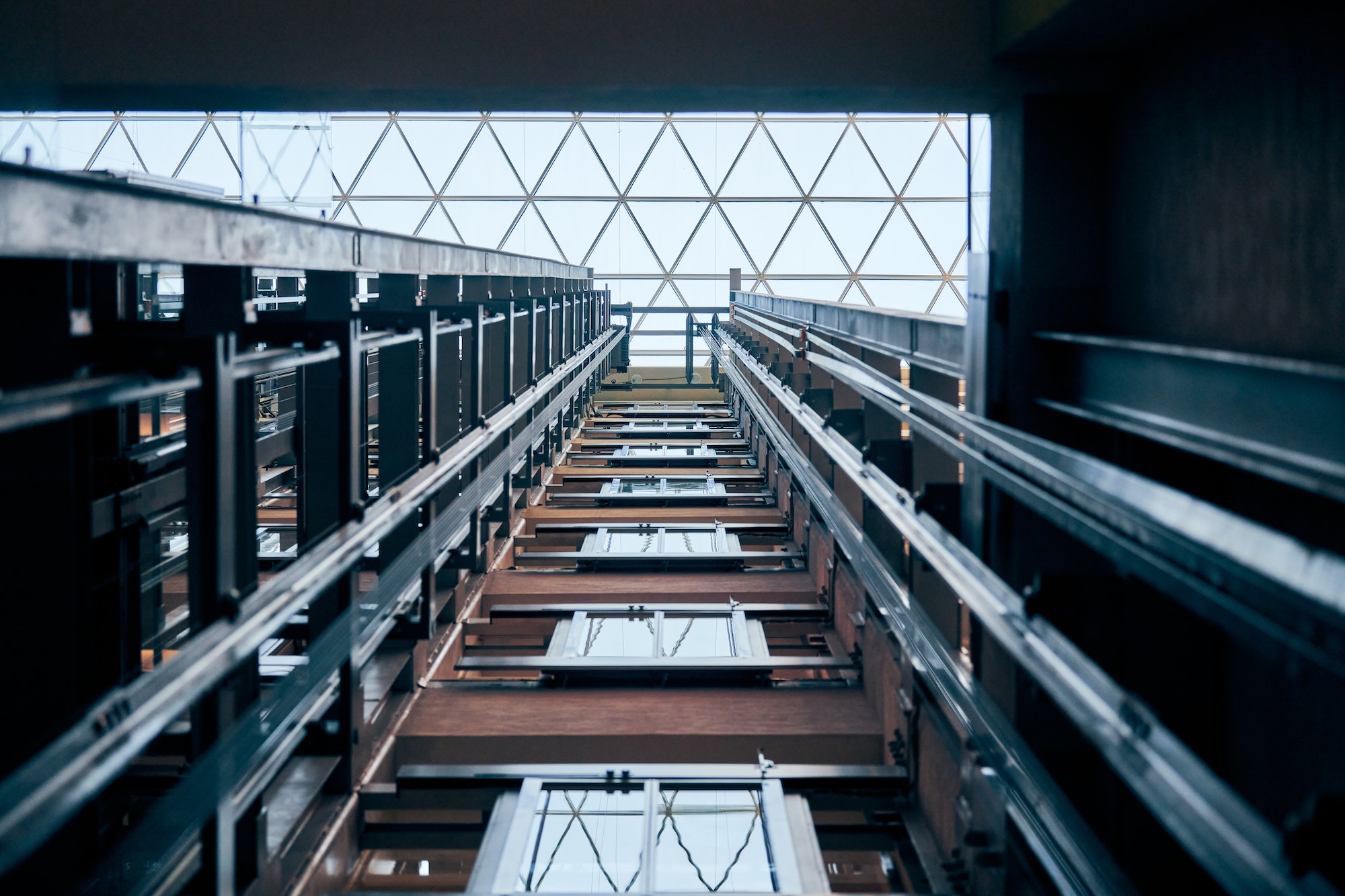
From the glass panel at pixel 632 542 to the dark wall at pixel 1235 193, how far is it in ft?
10.3

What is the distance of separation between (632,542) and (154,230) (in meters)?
4.03

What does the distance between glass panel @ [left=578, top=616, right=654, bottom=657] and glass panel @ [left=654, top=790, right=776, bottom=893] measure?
44.4 inches

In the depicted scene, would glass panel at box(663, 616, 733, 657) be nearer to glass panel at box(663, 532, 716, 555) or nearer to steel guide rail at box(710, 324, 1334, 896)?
glass panel at box(663, 532, 716, 555)

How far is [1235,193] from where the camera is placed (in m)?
2.10

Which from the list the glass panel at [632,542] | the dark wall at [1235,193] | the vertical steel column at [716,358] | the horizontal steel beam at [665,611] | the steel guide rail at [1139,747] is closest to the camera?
the steel guide rail at [1139,747]

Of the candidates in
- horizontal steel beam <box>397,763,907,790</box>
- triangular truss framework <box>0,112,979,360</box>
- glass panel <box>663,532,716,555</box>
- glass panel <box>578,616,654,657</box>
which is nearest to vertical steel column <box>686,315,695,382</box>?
triangular truss framework <box>0,112,979,360</box>

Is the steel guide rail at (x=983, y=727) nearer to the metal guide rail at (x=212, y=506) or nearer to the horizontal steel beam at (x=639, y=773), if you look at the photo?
the horizontal steel beam at (x=639, y=773)

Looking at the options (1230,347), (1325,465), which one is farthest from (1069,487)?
(1230,347)

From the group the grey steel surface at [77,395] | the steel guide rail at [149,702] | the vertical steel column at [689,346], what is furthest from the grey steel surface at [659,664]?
the vertical steel column at [689,346]

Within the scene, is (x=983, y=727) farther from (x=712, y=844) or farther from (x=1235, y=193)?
(x=1235, y=193)

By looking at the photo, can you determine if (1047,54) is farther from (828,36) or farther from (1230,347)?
(1230,347)

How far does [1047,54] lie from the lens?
2.63m

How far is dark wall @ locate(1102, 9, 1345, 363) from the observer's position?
5.98 feet

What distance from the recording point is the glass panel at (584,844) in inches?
96.1
